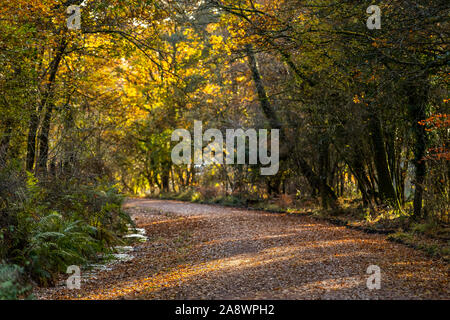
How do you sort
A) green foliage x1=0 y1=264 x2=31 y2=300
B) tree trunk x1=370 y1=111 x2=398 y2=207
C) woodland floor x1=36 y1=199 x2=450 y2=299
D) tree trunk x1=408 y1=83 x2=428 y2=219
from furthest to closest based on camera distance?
1. tree trunk x1=370 y1=111 x2=398 y2=207
2. tree trunk x1=408 y1=83 x2=428 y2=219
3. woodland floor x1=36 y1=199 x2=450 y2=299
4. green foliage x1=0 y1=264 x2=31 y2=300

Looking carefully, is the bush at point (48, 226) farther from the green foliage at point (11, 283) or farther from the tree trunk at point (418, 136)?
the tree trunk at point (418, 136)

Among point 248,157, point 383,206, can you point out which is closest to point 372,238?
point 383,206

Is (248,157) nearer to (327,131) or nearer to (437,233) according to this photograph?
(327,131)

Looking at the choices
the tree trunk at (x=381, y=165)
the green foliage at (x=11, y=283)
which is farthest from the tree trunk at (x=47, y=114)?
the tree trunk at (x=381, y=165)

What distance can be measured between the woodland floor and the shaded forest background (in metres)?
1.29

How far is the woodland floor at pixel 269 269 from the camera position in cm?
582

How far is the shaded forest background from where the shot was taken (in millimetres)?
7895

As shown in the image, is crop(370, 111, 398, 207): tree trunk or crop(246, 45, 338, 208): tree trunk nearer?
crop(370, 111, 398, 207): tree trunk

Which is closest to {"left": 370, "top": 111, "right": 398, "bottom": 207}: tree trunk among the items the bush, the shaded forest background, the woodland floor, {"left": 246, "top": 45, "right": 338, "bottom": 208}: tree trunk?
the shaded forest background

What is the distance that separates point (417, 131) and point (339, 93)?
2.81 metres

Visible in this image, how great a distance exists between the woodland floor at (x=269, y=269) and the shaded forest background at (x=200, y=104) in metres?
1.29

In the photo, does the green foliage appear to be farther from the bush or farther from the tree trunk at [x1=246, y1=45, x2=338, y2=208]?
the tree trunk at [x1=246, y1=45, x2=338, y2=208]

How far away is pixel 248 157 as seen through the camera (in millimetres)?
20031

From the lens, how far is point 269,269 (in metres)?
7.06
